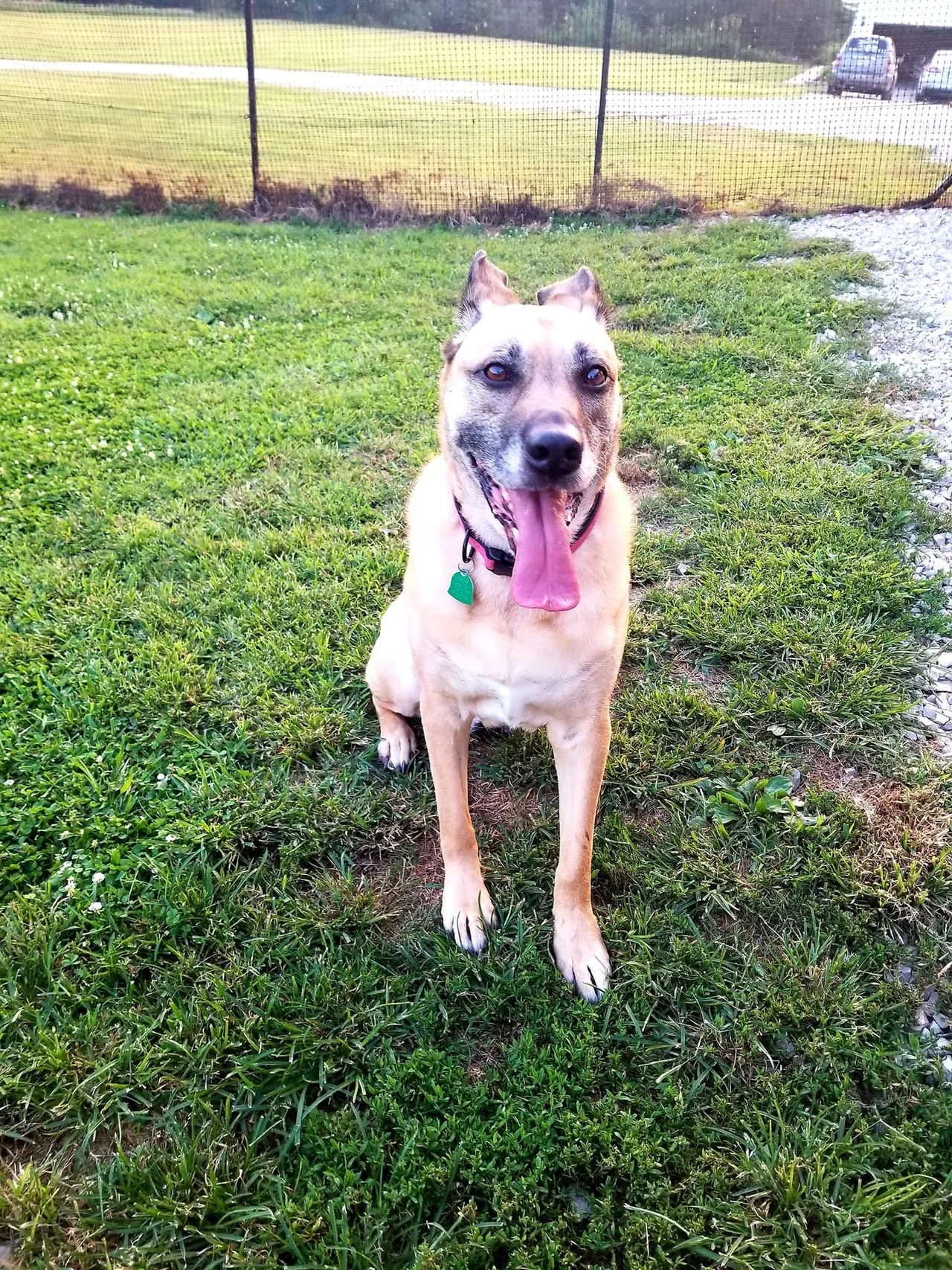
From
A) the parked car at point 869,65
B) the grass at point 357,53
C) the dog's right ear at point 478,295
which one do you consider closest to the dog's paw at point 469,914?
the dog's right ear at point 478,295

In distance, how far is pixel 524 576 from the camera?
201cm

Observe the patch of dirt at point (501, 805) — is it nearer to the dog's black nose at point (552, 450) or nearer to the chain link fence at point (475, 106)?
the dog's black nose at point (552, 450)

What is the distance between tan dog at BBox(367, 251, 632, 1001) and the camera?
6.66 feet

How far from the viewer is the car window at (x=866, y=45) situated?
11664 mm

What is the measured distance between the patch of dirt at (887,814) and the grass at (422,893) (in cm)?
2

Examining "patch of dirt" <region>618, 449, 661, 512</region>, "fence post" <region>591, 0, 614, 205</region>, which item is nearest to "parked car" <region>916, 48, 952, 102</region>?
"fence post" <region>591, 0, 614, 205</region>

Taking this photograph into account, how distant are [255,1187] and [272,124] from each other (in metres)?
13.8

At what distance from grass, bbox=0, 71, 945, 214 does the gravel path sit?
1.27m

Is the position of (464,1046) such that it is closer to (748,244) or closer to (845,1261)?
(845,1261)

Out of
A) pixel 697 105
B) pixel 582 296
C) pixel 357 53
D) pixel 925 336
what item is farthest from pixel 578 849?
pixel 357 53

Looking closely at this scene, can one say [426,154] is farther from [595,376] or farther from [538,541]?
[538,541]

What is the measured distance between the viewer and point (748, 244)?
8.12 metres

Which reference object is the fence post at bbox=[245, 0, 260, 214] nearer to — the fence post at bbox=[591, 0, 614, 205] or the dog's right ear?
the fence post at bbox=[591, 0, 614, 205]

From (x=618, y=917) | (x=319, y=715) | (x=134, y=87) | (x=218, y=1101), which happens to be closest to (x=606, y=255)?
(x=319, y=715)
